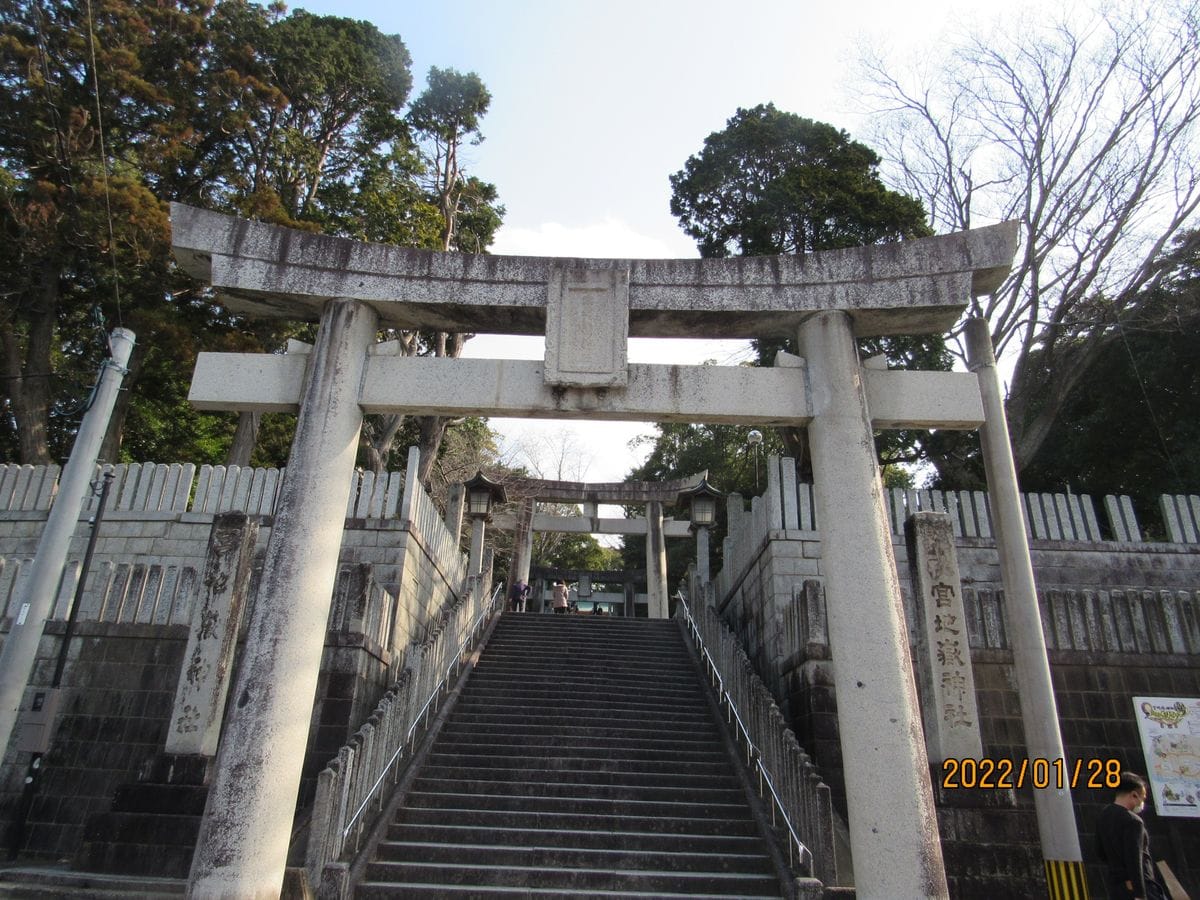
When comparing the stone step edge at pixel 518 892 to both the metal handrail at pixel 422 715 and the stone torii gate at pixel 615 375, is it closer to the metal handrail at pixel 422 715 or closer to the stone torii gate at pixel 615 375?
the metal handrail at pixel 422 715

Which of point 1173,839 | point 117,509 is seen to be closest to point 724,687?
point 1173,839

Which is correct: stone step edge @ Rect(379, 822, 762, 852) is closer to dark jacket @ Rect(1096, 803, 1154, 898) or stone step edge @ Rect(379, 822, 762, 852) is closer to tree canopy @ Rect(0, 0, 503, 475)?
dark jacket @ Rect(1096, 803, 1154, 898)

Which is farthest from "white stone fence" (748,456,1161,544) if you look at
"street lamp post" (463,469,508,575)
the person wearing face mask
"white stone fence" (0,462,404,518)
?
"street lamp post" (463,469,508,575)

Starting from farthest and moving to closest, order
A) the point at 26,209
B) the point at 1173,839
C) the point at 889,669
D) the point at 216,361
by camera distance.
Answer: the point at 26,209 → the point at 1173,839 → the point at 216,361 → the point at 889,669

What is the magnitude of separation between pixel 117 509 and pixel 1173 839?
14504 millimetres

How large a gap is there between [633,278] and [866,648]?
3.39 metres

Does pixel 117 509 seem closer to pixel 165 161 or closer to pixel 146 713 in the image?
pixel 146 713

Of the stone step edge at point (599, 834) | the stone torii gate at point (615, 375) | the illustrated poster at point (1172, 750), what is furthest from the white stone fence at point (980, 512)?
the stone step edge at point (599, 834)

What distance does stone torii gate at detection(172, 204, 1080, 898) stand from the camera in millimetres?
5484

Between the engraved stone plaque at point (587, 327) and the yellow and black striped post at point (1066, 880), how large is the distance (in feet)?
15.1

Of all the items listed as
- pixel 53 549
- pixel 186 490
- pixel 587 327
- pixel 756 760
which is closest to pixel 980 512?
pixel 756 760

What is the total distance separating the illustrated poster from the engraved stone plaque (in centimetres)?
640

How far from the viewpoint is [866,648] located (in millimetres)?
5293

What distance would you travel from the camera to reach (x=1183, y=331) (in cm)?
1506
